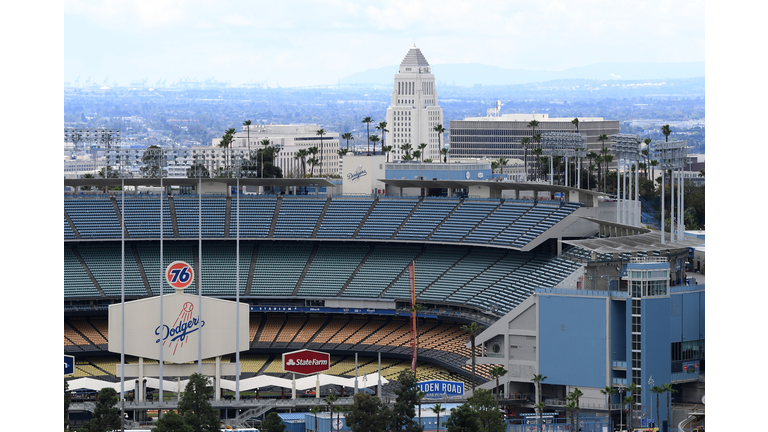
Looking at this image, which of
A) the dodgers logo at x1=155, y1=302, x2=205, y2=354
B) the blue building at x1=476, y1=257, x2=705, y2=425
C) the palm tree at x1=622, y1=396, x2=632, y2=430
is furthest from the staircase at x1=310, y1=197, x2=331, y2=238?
the palm tree at x1=622, y1=396, x2=632, y2=430

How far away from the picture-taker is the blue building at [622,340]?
54406 millimetres

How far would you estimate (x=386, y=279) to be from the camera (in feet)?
248

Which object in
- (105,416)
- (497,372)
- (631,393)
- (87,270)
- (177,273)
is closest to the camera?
(105,416)

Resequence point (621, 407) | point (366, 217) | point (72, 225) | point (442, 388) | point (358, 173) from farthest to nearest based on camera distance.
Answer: point (358, 173)
point (366, 217)
point (72, 225)
point (442, 388)
point (621, 407)

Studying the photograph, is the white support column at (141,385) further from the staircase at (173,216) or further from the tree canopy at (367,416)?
the staircase at (173,216)

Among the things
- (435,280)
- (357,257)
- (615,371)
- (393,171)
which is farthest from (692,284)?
(393,171)

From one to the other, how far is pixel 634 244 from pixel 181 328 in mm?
25198

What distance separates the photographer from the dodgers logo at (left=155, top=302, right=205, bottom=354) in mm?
57250

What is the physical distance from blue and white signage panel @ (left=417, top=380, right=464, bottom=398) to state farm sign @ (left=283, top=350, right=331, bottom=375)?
6132mm

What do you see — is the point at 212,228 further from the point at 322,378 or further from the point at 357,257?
the point at 322,378

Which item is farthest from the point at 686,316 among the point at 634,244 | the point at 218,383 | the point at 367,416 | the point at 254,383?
the point at 218,383

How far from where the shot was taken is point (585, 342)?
183 ft

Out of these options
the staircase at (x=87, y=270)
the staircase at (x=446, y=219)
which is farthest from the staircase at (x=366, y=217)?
the staircase at (x=87, y=270)

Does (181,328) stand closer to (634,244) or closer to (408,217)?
(634,244)
